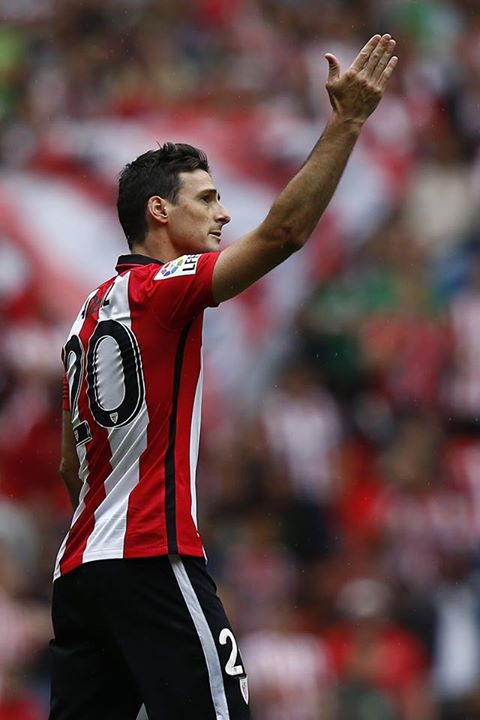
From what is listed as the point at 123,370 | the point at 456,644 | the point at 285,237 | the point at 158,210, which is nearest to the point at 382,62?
the point at 285,237

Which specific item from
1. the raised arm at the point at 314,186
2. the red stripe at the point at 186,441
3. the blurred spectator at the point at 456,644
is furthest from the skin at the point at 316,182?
the blurred spectator at the point at 456,644

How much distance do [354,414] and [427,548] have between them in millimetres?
985

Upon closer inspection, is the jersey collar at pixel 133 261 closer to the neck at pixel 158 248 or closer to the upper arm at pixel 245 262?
the neck at pixel 158 248

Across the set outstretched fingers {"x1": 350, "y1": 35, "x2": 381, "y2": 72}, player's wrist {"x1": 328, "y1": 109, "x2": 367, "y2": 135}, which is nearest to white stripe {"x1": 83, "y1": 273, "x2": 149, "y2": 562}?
player's wrist {"x1": 328, "y1": 109, "x2": 367, "y2": 135}

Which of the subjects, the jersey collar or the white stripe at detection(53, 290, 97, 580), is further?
the jersey collar

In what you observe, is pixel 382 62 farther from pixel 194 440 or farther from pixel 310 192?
pixel 194 440

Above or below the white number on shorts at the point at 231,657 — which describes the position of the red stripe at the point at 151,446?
above

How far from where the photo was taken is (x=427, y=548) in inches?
327

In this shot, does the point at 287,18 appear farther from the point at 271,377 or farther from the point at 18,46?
the point at 271,377

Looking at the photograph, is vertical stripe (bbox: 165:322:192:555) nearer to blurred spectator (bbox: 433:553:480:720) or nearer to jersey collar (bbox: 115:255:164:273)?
jersey collar (bbox: 115:255:164:273)

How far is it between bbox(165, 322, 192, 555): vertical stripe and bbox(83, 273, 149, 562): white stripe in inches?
2.9

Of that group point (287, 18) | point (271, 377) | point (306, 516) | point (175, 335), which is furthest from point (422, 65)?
point (175, 335)

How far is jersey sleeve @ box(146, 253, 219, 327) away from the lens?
366cm

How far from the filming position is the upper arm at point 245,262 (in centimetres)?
359
